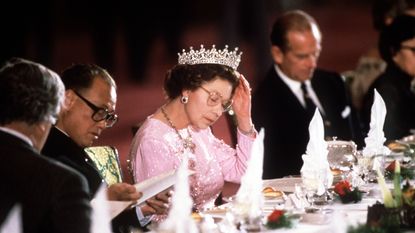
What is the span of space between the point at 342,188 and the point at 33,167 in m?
1.79

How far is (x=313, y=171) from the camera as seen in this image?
A: 4.91 metres

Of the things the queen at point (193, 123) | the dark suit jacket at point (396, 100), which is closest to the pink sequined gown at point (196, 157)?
the queen at point (193, 123)

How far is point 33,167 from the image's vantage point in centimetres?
361

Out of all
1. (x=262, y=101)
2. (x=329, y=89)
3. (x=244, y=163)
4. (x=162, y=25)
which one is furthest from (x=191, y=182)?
(x=162, y=25)

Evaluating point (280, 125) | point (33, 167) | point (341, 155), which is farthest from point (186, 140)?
point (33, 167)

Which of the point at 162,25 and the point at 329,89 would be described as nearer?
the point at 329,89

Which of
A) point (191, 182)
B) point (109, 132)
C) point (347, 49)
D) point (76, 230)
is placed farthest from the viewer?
point (347, 49)

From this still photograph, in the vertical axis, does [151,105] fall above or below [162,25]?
below

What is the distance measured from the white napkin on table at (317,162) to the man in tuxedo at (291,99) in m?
1.67

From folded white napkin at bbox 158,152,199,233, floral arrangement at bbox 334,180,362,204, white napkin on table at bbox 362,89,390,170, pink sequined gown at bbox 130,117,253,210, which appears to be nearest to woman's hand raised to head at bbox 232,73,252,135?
pink sequined gown at bbox 130,117,253,210

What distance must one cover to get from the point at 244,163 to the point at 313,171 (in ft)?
2.67

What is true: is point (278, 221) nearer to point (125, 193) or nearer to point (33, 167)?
point (125, 193)

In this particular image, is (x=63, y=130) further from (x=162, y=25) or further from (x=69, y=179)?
(x=162, y=25)

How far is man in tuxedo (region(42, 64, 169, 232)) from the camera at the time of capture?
473cm
